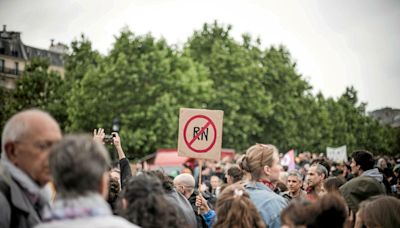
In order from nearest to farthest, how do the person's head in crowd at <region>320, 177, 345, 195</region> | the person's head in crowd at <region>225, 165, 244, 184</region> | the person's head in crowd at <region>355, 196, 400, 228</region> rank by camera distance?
the person's head in crowd at <region>355, 196, 400, 228</region>
the person's head in crowd at <region>320, 177, 345, 195</region>
the person's head in crowd at <region>225, 165, 244, 184</region>

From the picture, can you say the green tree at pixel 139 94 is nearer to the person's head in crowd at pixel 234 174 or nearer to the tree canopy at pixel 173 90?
the tree canopy at pixel 173 90

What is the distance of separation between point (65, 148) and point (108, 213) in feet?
1.23

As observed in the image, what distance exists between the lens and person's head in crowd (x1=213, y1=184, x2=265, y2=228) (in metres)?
4.12

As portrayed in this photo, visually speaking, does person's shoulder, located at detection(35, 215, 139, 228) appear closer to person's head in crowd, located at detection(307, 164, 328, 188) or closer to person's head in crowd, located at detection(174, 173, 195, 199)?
person's head in crowd, located at detection(174, 173, 195, 199)

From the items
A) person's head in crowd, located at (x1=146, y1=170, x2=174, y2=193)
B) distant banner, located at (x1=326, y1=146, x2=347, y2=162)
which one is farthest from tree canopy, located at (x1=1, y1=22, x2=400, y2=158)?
person's head in crowd, located at (x1=146, y1=170, x2=174, y2=193)

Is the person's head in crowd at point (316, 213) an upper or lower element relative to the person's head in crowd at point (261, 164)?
lower

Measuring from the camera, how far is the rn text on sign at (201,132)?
7384mm

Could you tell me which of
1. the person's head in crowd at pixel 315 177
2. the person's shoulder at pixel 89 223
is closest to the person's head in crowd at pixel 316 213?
the person's shoulder at pixel 89 223

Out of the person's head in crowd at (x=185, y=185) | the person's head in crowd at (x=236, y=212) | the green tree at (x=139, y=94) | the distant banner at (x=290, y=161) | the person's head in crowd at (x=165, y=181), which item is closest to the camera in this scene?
the person's head in crowd at (x=236, y=212)

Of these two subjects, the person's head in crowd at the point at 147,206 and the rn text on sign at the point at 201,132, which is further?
the rn text on sign at the point at 201,132

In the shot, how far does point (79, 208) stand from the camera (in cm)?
249

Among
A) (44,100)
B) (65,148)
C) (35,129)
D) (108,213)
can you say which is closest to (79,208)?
(108,213)

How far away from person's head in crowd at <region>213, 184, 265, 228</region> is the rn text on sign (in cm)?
313

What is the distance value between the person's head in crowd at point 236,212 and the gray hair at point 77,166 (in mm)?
1669
